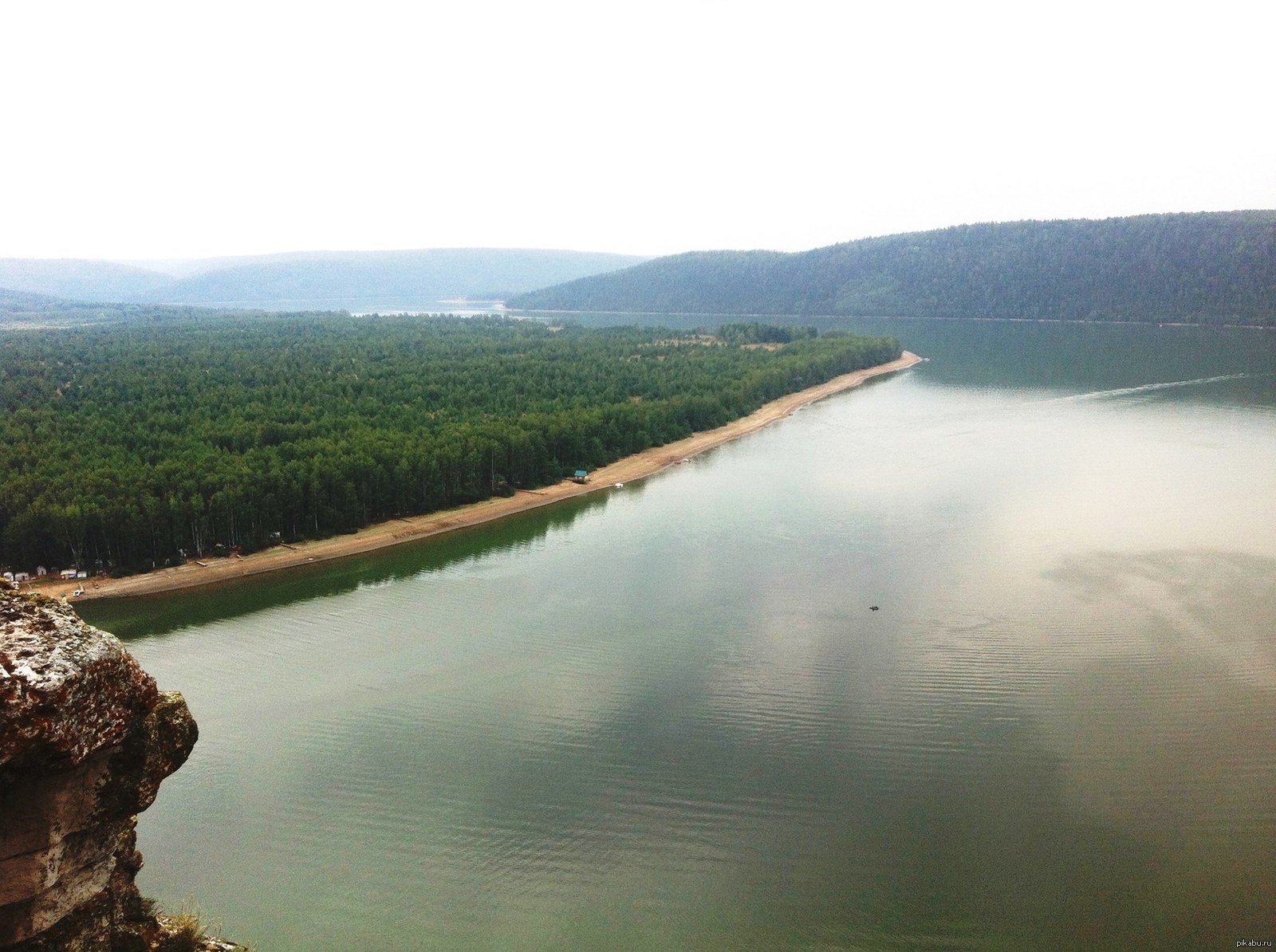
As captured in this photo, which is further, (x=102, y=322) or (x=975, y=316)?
(x=975, y=316)

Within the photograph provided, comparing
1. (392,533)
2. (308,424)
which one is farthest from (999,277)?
(392,533)

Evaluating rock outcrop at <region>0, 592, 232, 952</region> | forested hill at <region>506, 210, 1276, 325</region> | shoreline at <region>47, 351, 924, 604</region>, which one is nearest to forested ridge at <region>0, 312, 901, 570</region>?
shoreline at <region>47, 351, 924, 604</region>

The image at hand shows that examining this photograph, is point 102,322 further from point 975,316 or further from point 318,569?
point 975,316

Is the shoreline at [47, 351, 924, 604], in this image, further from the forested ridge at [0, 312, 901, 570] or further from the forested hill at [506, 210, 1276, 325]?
the forested hill at [506, 210, 1276, 325]

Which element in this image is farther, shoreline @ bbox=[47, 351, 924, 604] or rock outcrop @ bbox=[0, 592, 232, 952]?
shoreline @ bbox=[47, 351, 924, 604]

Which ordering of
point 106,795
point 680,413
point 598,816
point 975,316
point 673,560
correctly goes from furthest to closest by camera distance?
point 975,316
point 680,413
point 673,560
point 598,816
point 106,795

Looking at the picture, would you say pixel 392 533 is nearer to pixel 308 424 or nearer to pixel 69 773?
pixel 308 424

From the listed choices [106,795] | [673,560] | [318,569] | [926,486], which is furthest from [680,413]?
[106,795]
